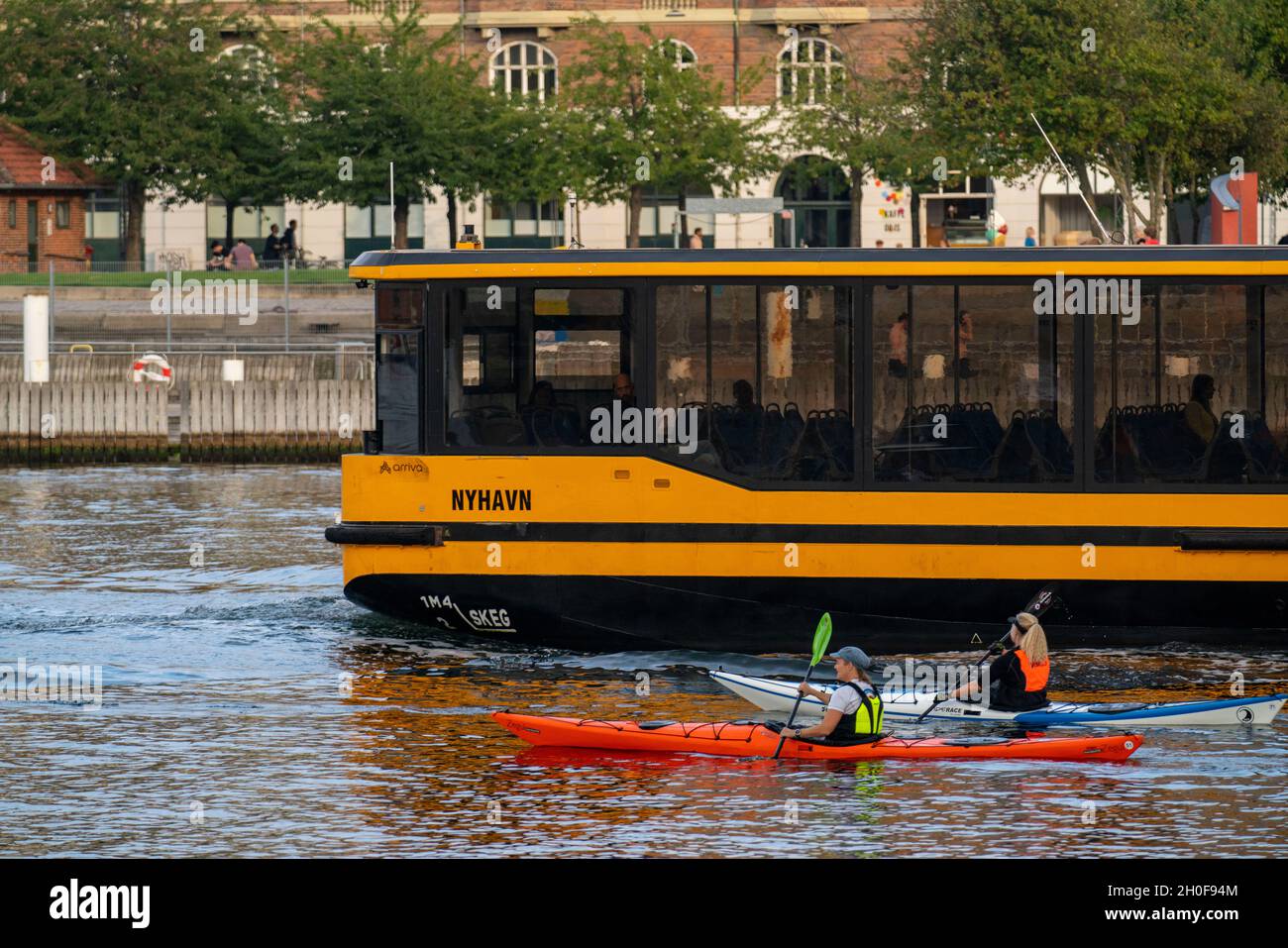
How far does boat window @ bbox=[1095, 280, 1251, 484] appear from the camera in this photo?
17.4 m

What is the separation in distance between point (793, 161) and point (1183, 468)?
42.0 m

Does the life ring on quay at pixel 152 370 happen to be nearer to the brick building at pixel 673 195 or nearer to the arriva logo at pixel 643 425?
the arriva logo at pixel 643 425

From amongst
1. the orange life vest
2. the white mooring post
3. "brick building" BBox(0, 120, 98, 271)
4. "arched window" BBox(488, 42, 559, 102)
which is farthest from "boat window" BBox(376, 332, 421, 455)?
"arched window" BBox(488, 42, 559, 102)

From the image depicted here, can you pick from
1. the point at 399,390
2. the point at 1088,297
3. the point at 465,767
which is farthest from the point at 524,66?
the point at 465,767

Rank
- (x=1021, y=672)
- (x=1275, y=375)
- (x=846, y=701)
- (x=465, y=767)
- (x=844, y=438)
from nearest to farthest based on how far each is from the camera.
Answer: (x=465, y=767) < (x=846, y=701) < (x=1021, y=672) < (x=1275, y=375) < (x=844, y=438)

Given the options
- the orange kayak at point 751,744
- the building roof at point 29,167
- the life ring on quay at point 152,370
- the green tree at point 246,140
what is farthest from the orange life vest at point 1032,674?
the building roof at point 29,167

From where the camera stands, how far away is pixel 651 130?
181 ft

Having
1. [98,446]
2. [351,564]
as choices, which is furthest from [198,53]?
[351,564]

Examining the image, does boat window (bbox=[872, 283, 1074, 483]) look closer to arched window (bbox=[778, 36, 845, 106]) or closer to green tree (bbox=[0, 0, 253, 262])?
arched window (bbox=[778, 36, 845, 106])

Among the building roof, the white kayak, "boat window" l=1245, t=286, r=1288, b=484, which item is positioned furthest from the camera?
the building roof

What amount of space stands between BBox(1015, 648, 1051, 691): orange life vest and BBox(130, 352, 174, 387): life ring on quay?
2517cm

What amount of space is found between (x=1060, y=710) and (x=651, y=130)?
4086 cm

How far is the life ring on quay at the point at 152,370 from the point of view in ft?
127

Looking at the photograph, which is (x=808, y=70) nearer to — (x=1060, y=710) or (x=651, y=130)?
(x=651, y=130)
